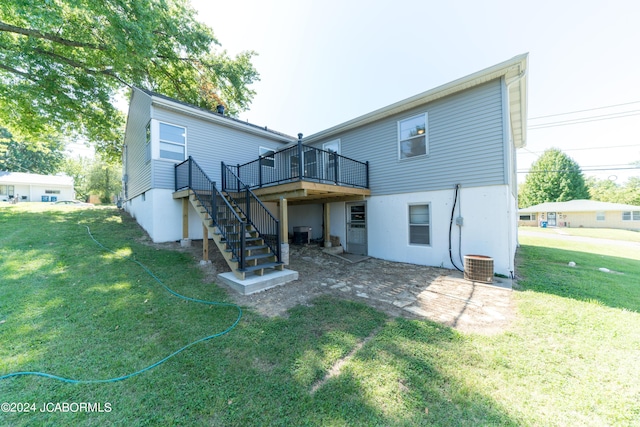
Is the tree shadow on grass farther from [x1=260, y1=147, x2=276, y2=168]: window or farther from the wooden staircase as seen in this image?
[x1=260, y1=147, x2=276, y2=168]: window

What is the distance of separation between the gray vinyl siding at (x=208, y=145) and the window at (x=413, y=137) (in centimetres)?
619

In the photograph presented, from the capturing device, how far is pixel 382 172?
815 centimetres

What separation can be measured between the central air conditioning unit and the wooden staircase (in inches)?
182

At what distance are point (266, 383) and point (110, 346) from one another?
216cm

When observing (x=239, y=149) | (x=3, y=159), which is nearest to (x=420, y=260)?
(x=239, y=149)

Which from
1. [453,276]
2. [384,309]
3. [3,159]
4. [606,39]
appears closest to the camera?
[384,309]

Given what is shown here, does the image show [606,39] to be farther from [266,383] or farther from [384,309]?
[266,383]

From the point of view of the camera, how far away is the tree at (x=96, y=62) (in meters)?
7.65

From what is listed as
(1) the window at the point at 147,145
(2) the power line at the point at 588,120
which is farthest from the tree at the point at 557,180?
(1) the window at the point at 147,145

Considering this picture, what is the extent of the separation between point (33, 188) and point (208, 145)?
3046 centimetres

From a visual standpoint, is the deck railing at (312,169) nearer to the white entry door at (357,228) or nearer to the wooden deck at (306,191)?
the wooden deck at (306,191)

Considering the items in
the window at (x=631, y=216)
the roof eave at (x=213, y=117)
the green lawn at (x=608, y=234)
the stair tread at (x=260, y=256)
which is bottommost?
the green lawn at (x=608, y=234)

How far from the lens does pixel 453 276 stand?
6047mm

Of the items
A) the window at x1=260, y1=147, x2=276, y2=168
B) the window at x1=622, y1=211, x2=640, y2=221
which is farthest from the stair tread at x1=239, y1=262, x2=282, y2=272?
the window at x1=622, y1=211, x2=640, y2=221
